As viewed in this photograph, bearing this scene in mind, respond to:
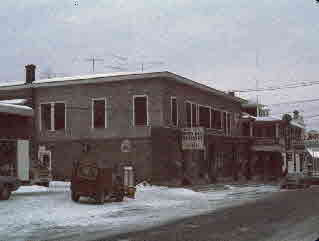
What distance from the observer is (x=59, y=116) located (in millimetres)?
37875

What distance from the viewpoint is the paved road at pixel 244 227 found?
12.6 metres

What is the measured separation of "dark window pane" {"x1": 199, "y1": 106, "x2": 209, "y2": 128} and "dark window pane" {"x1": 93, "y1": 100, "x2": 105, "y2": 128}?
8.24m

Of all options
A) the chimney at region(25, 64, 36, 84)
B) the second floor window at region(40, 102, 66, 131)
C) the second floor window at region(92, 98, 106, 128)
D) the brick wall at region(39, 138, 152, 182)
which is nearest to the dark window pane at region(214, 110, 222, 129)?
the brick wall at region(39, 138, 152, 182)

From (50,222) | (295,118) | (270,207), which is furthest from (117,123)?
(295,118)

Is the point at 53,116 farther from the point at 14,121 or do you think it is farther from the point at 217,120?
the point at 217,120

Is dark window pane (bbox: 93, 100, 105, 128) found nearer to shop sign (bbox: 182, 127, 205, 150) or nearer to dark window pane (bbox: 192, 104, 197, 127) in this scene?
shop sign (bbox: 182, 127, 205, 150)

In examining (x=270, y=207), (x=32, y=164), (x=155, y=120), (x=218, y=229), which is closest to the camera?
(x=218, y=229)

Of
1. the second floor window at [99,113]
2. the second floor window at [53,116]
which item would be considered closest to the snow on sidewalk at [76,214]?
the second floor window at [99,113]

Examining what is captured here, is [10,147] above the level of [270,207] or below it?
above

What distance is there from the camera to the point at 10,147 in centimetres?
3022

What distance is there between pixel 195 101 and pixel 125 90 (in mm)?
6679

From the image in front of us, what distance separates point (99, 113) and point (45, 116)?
437 centimetres

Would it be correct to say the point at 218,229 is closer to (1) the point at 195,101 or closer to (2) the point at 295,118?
(1) the point at 195,101

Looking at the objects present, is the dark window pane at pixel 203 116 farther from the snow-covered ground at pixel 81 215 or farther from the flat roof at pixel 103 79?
the snow-covered ground at pixel 81 215
